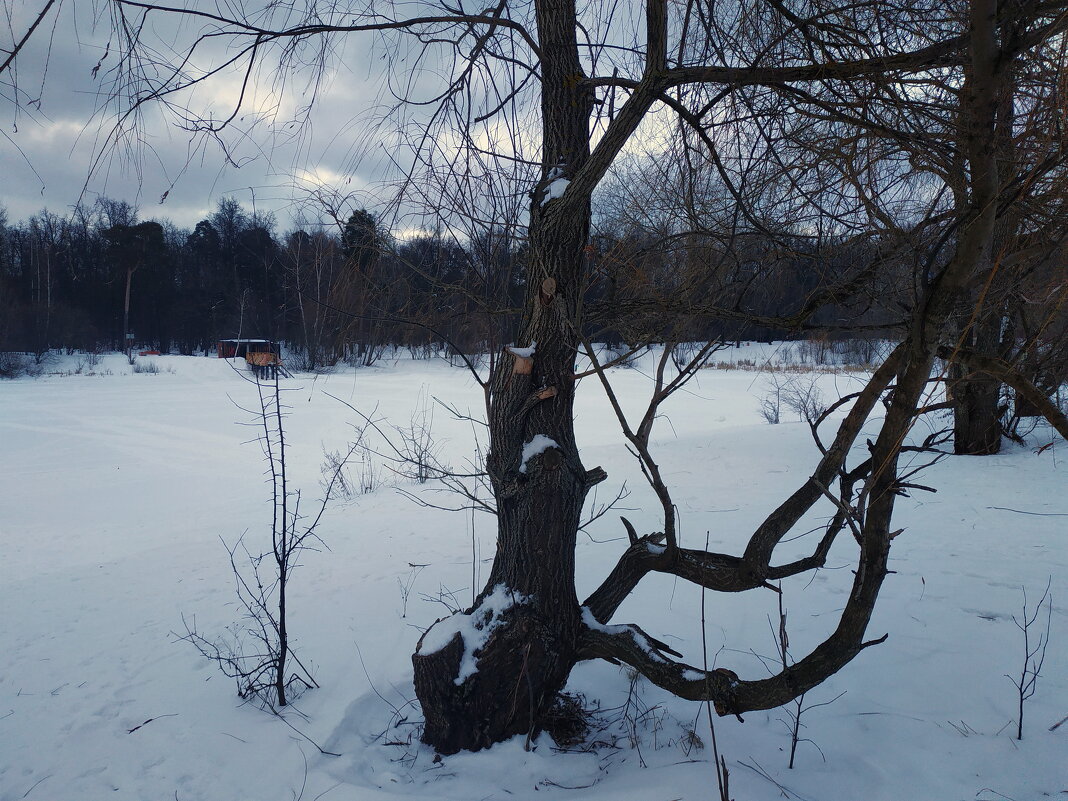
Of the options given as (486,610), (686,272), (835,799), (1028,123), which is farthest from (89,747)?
(1028,123)

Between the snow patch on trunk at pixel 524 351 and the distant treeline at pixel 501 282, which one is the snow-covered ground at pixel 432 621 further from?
the snow patch on trunk at pixel 524 351

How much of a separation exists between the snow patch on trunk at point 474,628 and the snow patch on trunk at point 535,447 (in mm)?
530

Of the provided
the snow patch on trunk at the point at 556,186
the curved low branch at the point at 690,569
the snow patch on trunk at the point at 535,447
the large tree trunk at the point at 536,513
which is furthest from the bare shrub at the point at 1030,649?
the snow patch on trunk at the point at 556,186

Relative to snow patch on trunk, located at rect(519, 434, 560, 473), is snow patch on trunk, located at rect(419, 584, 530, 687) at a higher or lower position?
lower

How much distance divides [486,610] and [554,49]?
231cm

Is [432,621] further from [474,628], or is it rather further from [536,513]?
[536,513]

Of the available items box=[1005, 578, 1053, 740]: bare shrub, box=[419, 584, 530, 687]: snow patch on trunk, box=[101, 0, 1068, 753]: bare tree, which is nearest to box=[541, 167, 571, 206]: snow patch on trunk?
box=[101, 0, 1068, 753]: bare tree

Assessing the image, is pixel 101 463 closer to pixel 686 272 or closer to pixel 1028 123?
pixel 686 272

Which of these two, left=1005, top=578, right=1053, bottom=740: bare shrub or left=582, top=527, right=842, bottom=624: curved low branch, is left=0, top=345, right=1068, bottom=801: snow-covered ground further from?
left=582, top=527, right=842, bottom=624: curved low branch

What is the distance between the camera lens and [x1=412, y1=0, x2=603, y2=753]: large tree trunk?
2.62m

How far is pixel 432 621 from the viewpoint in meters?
4.04

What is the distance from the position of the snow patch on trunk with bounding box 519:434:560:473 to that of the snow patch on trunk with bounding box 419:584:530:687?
0.53m

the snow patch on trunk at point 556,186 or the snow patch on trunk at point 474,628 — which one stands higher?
the snow patch on trunk at point 556,186

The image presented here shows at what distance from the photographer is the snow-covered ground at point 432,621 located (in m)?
2.49
